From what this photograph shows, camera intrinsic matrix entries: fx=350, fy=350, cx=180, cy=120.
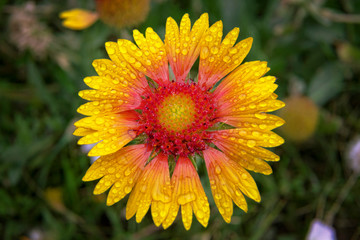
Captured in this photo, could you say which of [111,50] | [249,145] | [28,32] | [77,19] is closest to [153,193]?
[249,145]

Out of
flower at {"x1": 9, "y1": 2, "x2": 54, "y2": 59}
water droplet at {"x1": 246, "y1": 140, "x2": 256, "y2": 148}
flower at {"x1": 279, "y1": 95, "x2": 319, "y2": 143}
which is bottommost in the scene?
flower at {"x1": 279, "y1": 95, "x2": 319, "y2": 143}

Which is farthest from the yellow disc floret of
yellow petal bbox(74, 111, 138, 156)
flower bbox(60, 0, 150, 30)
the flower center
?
flower bbox(60, 0, 150, 30)

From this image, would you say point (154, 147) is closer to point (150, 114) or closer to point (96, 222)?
point (150, 114)

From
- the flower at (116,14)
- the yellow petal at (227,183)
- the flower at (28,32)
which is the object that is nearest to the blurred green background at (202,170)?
the flower at (28,32)

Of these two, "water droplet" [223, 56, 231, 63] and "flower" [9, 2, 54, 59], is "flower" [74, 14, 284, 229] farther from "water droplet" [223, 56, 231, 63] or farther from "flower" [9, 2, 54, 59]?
"flower" [9, 2, 54, 59]

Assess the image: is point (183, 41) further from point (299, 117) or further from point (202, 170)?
point (299, 117)

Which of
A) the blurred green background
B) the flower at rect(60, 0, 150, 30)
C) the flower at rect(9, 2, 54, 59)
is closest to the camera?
the flower at rect(60, 0, 150, 30)

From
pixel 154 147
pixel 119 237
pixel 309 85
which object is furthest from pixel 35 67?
pixel 309 85
